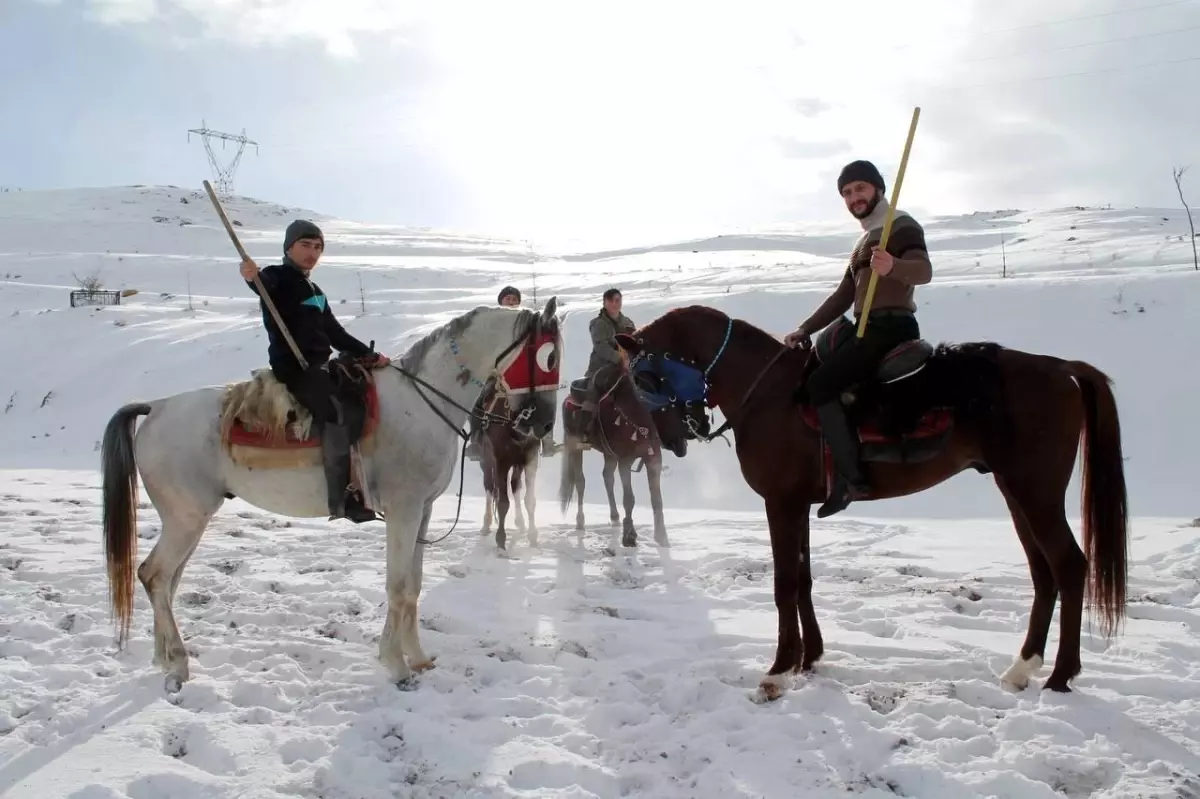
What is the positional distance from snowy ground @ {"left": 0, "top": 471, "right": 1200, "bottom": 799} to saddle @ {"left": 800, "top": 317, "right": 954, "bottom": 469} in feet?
4.32

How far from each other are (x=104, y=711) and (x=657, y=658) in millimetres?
3025

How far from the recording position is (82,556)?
653 cm

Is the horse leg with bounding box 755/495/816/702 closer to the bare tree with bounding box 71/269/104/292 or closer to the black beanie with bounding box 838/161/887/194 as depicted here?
the black beanie with bounding box 838/161/887/194

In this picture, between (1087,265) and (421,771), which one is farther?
(1087,265)

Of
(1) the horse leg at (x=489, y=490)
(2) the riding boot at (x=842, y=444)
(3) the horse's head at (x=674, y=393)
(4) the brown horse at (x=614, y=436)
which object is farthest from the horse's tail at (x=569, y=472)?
(2) the riding boot at (x=842, y=444)

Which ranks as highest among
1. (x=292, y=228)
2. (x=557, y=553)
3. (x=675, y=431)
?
(x=292, y=228)

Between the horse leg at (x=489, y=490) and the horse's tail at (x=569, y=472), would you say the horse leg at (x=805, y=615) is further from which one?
the horse's tail at (x=569, y=472)

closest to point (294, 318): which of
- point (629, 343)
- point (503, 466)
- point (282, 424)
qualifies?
point (282, 424)

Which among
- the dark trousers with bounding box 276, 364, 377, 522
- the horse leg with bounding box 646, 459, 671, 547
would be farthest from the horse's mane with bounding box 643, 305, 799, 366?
the horse leg with bounding box 646, 459, 671, 547

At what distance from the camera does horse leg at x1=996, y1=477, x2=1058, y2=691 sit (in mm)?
4055

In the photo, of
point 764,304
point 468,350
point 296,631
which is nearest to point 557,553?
point 296,631

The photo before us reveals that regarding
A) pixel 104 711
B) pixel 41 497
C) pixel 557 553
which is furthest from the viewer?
pixel 41 497

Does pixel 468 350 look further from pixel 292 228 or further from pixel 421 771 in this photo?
pixel 421 771

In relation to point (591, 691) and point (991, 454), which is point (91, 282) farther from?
point (991, 454)
